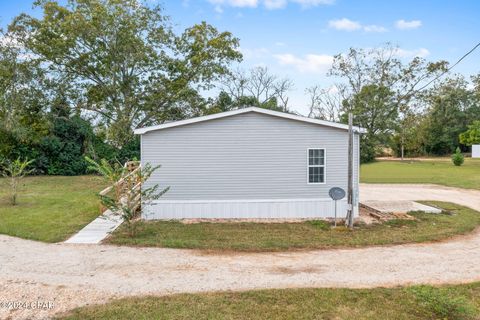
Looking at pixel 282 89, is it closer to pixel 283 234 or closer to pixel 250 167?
pixel 250 167

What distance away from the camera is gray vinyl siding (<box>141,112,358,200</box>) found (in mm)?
10602

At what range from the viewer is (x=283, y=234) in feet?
28.4

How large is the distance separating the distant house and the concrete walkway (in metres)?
1.33

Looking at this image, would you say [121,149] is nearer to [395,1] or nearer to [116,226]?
[116,226]

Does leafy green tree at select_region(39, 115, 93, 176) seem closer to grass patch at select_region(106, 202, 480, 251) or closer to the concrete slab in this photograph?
grass patch at select_region(106, 202, 480, 251)

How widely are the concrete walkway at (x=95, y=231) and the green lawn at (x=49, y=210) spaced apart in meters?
0.25

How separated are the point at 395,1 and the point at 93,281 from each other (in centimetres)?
1578

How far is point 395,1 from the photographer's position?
14.7 m

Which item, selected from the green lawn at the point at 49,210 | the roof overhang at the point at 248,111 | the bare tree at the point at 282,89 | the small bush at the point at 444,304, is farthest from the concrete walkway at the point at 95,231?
the bare tree at the point at 282,89

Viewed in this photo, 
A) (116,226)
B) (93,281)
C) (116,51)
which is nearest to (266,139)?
(116,226)

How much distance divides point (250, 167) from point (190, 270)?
16.7 ft

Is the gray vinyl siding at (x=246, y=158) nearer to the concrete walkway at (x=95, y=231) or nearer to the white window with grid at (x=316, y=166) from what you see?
the white window with grid at (x=316, y=166)

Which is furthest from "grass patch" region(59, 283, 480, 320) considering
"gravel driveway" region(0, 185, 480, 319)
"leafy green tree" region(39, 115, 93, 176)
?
"leafy green tree" region(39, 115, 93, 176)

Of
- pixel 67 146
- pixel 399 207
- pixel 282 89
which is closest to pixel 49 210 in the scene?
pixel 399 207
